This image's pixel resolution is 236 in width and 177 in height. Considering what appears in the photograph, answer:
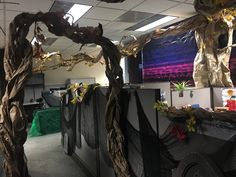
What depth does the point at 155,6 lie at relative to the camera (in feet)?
13.3

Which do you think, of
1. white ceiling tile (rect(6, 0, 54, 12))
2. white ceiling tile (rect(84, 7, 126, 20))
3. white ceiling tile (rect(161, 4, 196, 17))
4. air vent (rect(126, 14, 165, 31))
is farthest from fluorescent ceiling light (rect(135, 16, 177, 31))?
white ceiling tile (rect(6, 0, 54, 12))

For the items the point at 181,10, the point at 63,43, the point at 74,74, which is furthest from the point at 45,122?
the point at 181,10

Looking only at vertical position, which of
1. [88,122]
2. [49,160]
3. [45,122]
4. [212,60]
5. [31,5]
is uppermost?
[31,5]

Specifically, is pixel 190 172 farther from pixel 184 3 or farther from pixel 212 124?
pixel 184 3

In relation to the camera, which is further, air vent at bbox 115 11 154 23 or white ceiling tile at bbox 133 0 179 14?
air vent at bbox 115 11 154 23

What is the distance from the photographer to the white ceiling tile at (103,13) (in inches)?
162

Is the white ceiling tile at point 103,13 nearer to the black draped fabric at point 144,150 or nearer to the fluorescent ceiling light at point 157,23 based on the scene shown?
the fluorescent ceiling light at point 157,23

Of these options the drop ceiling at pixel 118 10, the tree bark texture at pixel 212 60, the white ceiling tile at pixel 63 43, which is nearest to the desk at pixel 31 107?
the white ceiling tile at pixel 63 43

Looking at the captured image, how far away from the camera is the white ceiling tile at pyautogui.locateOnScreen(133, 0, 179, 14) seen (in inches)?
151

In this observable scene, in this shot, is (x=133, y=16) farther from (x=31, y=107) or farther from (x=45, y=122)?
(x=31, y=107)

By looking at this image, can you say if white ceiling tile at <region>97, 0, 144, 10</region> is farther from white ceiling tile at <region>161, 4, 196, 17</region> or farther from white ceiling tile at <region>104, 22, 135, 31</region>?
white ceiling tile at <region>104, 22, 135, 31</region>

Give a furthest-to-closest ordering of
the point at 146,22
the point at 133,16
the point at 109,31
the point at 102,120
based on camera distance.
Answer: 1. the point at 109,31
2. the point at 146,22
3. the point at 133,16
4. the point at 102,120

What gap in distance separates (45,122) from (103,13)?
354 centimetres

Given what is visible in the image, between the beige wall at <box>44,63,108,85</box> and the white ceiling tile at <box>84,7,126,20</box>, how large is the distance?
16.6 feet
